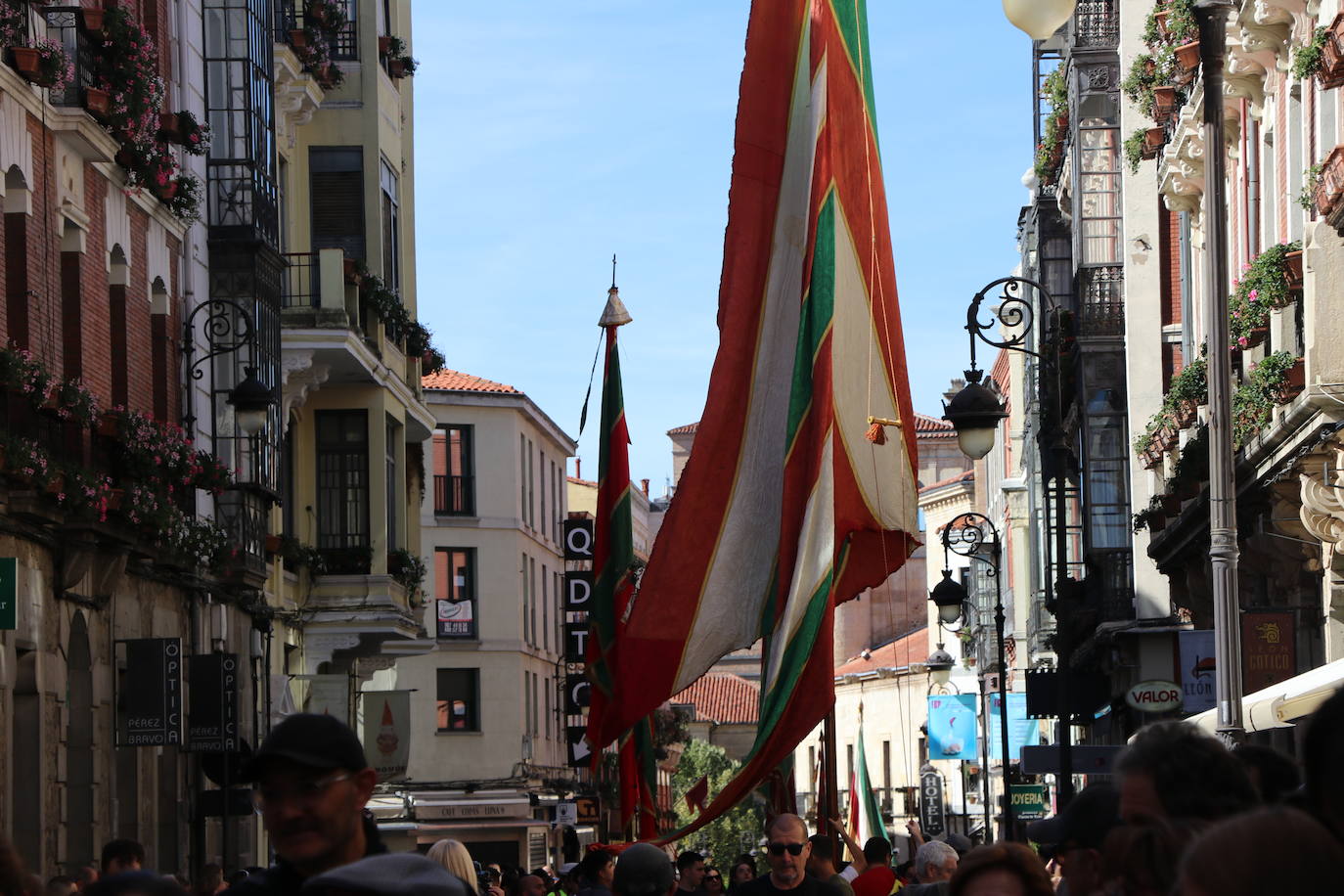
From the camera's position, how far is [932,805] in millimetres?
86312

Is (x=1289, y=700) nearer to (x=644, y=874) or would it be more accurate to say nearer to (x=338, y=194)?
(x=644, y=874)

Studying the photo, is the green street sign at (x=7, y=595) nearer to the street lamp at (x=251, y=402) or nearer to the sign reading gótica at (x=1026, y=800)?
the street lamp at (x=251, y=402)

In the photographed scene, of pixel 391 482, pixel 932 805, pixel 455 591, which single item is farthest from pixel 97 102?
pixel 932 805

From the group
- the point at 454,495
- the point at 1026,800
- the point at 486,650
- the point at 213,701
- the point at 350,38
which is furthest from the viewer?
the point at 454,495

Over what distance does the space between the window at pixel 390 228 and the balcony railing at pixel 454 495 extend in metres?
32.6

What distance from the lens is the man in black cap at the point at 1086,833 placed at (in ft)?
18.5

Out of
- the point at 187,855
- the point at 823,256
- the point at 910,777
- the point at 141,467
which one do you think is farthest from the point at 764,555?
the point at 910,777

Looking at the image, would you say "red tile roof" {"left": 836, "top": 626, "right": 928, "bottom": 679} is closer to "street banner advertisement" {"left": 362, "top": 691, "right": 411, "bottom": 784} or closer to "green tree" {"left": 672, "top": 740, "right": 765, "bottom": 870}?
"green tree" {"left": 672, "top": 740, "right": 765, "bottom": 870}

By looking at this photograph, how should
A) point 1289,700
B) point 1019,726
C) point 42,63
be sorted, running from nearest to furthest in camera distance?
point 1289,700 → point 42,63 → point 1019,726

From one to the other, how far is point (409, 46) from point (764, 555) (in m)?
30.9

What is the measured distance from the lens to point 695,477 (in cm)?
1147

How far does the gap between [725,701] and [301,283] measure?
9953cm

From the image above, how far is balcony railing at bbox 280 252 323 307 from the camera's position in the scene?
32.6 metres

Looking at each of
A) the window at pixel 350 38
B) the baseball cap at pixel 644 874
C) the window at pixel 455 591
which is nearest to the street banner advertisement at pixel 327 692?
the window at pixel 350 38
